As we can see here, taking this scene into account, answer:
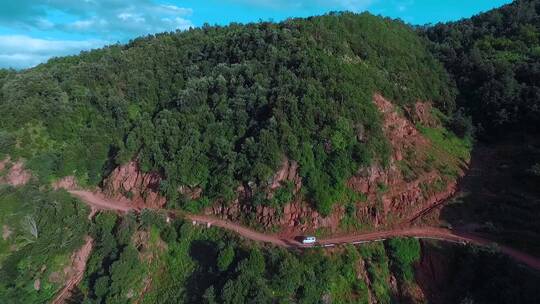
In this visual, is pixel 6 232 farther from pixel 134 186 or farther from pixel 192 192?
pixel 192 192

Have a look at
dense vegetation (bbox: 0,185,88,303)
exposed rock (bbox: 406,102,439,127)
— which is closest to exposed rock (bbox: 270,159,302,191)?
exposed rock (bbox: 406,102,439,127)

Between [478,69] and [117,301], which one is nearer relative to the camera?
[117,301]

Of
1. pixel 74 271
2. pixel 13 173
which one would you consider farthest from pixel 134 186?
pixel 13 173

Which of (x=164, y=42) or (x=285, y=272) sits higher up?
(x=164, y=42)

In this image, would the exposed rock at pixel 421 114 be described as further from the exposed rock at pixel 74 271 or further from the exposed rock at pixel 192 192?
the exposed rock at pixel 74 271

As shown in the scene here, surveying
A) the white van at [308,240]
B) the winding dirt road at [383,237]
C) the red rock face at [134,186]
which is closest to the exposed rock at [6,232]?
the red rock face at [134,186]

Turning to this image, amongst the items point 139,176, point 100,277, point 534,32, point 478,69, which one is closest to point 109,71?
point 139,176

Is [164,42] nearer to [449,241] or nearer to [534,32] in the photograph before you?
[449,241]
